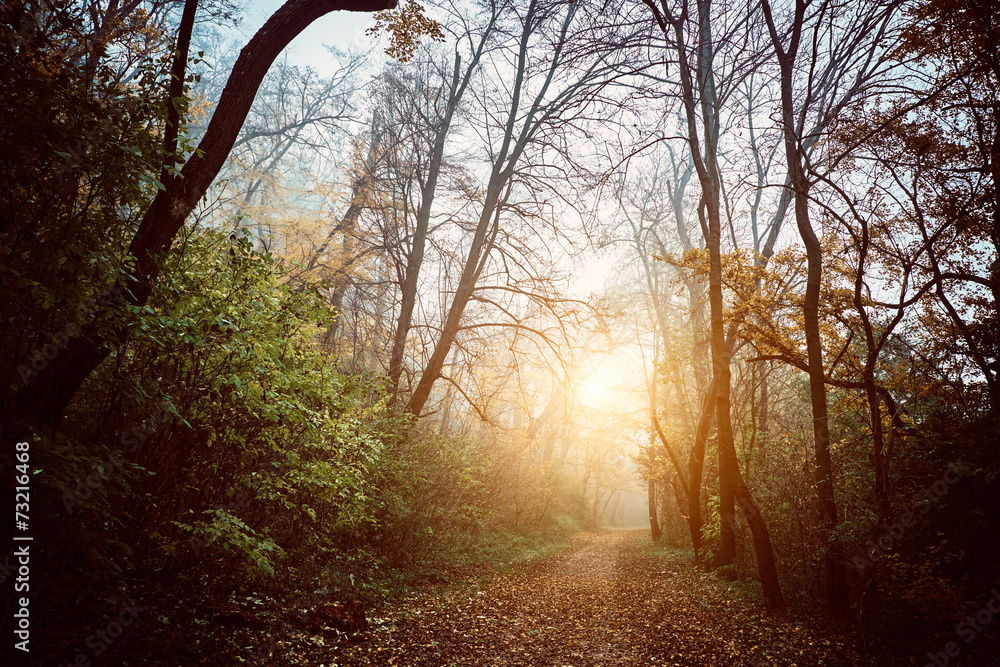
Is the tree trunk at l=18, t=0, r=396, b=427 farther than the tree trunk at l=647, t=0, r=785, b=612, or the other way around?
the tree trunk at l=647, t=0, r=785, b=612

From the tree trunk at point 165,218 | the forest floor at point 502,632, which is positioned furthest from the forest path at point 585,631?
the tree trunk at point 165,218

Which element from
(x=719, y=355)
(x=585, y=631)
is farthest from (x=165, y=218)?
(x=719, y=355)

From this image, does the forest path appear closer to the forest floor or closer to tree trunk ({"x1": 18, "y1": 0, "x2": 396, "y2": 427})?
the forest floor

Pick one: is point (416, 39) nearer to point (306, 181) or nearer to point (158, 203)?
point (158, 203)

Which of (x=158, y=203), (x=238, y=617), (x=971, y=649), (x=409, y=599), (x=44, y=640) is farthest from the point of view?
(x=409, y=599)

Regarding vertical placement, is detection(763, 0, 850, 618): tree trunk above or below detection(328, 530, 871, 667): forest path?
above

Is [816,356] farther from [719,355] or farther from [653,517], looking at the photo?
[653,517]

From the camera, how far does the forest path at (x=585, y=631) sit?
4820 mm

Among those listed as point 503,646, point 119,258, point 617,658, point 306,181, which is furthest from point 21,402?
point 306,181

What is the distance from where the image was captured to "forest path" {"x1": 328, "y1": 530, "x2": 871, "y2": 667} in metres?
4.82

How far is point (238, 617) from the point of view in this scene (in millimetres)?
4246

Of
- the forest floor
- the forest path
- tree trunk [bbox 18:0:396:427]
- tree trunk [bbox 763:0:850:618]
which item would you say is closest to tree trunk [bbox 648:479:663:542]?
the forest path

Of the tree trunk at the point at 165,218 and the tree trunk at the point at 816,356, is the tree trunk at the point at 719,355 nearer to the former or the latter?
the tree trunk at the point at 816,356

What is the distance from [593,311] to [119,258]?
7.62 m
